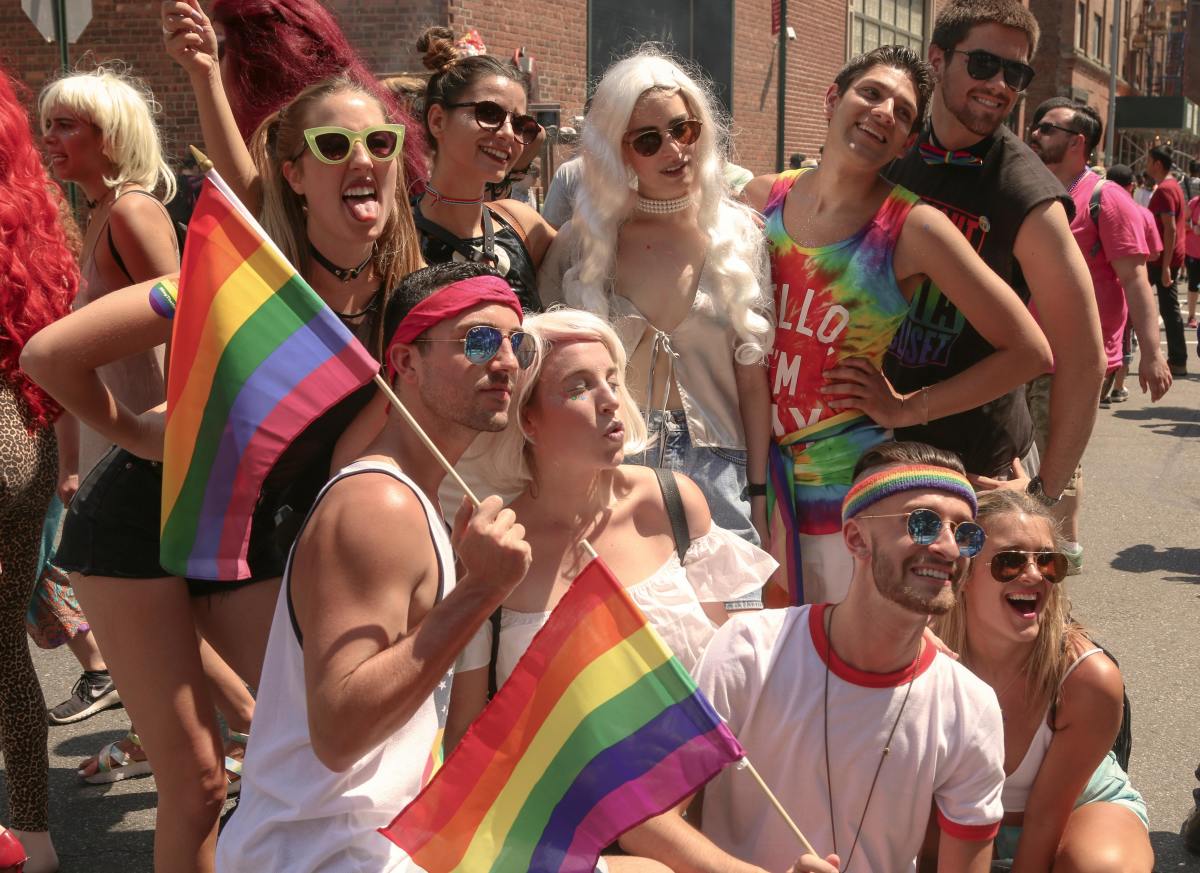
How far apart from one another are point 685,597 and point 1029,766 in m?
0.94

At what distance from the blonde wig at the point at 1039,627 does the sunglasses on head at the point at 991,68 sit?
1.12 m

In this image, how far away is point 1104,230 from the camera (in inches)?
271

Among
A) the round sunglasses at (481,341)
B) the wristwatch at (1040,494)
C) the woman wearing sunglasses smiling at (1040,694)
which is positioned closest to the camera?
the round sunglasses at (481,341)

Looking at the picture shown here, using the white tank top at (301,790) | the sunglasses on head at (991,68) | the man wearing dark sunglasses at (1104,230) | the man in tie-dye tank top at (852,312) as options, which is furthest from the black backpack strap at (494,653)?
the man wearing dark sunglasses at (1104,230)

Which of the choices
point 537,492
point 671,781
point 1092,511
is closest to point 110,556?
point 537,492

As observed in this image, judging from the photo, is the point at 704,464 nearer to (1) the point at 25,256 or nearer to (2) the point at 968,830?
(2) the point at 968,830

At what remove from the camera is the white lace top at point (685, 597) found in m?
2.66

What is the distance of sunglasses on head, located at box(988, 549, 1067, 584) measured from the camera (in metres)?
2.97

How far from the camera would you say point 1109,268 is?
6996 millimetres

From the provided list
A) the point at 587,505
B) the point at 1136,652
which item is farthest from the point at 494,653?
the point at 1136,652

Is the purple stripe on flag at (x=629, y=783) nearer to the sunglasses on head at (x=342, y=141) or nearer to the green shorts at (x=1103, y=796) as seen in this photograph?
the green shorts at (x=1103, y=796)

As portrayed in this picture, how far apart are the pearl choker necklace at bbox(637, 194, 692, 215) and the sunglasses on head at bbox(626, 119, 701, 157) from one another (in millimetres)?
129

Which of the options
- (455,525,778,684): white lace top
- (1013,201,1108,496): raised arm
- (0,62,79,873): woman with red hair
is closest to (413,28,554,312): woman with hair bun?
(455,525,778,684): white lace top

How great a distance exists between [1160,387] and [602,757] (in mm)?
4967
